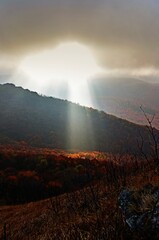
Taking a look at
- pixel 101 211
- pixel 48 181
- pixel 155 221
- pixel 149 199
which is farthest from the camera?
pixel 48 181

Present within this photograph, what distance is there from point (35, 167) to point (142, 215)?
93.8 meters

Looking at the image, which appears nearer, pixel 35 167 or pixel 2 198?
pixel 2 198

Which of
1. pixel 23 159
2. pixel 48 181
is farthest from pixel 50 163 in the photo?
pixel 48 181

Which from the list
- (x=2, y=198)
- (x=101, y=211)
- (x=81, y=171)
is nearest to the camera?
(x=101, y=211)

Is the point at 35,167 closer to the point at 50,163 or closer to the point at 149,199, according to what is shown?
the point at 50,163

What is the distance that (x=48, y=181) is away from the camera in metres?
81.8

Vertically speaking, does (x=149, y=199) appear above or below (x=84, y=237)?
above

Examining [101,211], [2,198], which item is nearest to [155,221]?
[101,211]

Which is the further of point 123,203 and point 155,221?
point 123,203

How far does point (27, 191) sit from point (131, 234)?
222 ft

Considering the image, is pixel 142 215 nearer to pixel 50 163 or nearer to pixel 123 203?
pixel 123 203

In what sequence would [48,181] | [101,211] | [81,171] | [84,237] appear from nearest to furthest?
[84,237], [101,211], [48,181], [81,171]

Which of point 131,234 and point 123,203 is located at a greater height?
point 123,203

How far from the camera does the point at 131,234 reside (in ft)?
26.8
